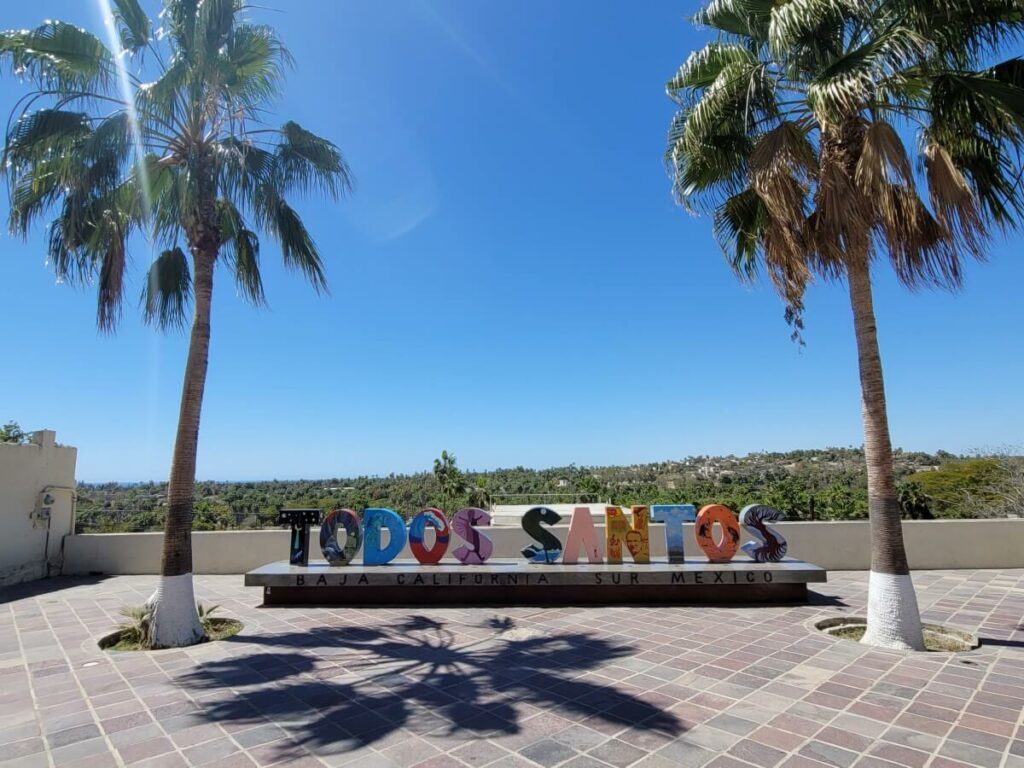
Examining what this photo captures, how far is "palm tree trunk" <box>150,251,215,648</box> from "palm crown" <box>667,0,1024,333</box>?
6.81 m

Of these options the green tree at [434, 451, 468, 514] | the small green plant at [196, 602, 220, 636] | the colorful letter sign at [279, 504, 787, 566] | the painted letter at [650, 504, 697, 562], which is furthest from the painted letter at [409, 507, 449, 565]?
the green tree at [434, 451, 468, 514]

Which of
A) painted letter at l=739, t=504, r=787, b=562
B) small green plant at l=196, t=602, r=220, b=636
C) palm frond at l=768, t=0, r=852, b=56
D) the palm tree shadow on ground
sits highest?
palm frond at l=768, t=0, r=852, b=56

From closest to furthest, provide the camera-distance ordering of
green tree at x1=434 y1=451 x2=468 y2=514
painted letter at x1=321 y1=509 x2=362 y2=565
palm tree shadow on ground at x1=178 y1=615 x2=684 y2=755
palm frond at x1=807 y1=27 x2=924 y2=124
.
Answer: palm tree shadow on ground at x1=178 y1=615 x2=684 y2=755 < palm frond at x1=807 y1=27 x2=924 y2=124 < painted letter at x1=321 y1=509 x2=362 y2=565 < green tree at x1=434 y1=451 x2=468 y2=514

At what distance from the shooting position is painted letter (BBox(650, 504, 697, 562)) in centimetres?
917

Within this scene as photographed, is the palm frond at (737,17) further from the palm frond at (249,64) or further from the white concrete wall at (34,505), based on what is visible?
the white concrete wall at (34,505)

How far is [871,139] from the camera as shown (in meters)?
6.20

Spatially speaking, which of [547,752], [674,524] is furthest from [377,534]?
[547,752]

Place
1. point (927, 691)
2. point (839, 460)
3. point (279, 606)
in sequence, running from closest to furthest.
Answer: point (927, 691) → point (279, 606) → point (839, 460)

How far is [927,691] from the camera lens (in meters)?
4.98

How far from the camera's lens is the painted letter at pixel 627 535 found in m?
9.26

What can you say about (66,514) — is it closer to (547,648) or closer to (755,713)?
(547,648)

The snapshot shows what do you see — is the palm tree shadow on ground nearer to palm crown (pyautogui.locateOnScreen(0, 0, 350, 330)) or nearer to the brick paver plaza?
the brick paver plaza

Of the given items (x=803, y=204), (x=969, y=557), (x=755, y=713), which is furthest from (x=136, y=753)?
(x=969, y=557)

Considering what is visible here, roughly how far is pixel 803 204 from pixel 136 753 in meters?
8.47
